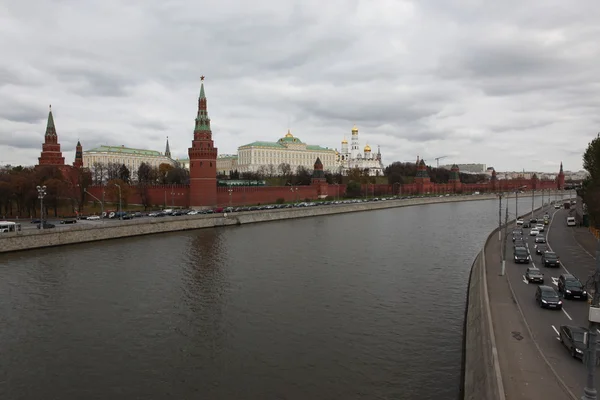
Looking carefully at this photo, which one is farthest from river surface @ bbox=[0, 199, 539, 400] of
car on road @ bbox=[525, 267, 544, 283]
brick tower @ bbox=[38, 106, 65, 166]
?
brick tower @ bbox=[38, 106, 65, 166]

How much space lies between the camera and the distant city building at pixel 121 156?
436 feet

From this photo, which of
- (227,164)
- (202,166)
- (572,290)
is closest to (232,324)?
(572,290)

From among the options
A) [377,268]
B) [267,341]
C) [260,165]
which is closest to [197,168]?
[377,268]

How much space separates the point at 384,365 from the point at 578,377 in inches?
194

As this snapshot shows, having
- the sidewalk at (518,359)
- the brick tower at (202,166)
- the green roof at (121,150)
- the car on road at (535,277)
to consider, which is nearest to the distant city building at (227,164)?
the green roof at (121,150)

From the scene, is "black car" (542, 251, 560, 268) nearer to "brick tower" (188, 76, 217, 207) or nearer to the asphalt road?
the asphalt road

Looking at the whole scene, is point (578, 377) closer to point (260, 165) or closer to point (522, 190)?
point (260, 165)

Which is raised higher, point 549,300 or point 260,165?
point 260,165

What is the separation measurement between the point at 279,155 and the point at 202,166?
8159 cm

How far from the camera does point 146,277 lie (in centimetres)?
2386

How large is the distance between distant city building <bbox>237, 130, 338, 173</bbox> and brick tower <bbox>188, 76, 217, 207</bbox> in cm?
6756

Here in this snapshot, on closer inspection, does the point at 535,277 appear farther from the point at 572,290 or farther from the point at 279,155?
the point at 279,155

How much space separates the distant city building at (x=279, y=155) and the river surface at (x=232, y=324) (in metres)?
101

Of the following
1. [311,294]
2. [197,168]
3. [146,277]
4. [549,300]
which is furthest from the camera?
[197,168]
